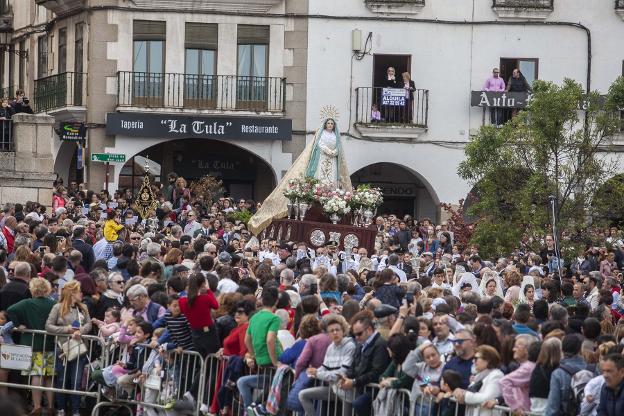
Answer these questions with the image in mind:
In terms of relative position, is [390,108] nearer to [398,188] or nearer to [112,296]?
[398,188]

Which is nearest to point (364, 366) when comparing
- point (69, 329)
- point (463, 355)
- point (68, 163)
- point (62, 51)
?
point (463, 355)

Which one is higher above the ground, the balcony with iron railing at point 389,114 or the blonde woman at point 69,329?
the balcony with iron railing at point 389,114

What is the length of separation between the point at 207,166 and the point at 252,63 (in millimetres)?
2919

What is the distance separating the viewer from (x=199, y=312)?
641 inches

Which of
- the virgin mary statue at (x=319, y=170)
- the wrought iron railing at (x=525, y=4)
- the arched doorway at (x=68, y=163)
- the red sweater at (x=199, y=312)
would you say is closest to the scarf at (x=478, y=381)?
the red sweater at (x=199, y=312)

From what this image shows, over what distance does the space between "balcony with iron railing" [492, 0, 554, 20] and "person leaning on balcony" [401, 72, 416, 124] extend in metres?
2.62

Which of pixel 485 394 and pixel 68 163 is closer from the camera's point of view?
pixel 485 394

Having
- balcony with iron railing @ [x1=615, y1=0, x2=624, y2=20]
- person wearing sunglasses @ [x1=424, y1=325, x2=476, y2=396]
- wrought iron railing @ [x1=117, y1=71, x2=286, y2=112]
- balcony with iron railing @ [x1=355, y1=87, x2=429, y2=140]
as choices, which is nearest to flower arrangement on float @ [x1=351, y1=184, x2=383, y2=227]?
balcony with iron railing @ [x1=355, y1=87, x2=429, y2=140]

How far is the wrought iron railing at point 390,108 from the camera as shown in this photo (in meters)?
38.4

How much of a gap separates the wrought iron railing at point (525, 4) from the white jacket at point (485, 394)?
25.8 meters

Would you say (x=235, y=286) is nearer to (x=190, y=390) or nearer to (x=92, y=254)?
(x=190, y=390)

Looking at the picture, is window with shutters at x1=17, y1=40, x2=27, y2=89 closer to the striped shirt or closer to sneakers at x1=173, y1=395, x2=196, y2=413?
the striped shirt

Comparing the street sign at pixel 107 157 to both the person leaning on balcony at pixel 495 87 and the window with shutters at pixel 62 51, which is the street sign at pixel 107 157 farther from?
the person leaning on balcony at pixel 495 87

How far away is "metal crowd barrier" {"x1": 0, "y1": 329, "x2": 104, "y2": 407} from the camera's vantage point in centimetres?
1752
